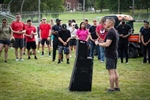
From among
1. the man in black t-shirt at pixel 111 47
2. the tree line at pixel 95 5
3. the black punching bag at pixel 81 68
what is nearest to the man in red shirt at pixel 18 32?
the black punching bag at pixel 81 68

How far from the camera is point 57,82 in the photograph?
1024 cm

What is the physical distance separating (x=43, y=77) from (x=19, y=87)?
1.78 meters

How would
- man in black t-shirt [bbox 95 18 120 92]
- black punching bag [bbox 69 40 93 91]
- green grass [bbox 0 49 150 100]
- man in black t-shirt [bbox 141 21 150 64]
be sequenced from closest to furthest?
green grass [bbox 0 49 150 100]
man in black t-shirt [bbox 95 18 120 92]
black punching bag [bbox 69 40 93 91]
man in black t-shirt [bbox 141 21 150 64]

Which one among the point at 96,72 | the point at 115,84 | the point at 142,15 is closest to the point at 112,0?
the point at 142,15

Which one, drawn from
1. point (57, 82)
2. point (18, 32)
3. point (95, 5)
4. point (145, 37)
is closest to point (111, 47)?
point (57, 82)

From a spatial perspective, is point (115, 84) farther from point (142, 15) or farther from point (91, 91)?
point (142, 15)

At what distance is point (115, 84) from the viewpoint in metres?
9.14

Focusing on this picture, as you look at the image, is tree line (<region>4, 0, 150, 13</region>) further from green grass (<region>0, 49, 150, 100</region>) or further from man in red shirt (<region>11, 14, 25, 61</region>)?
green grass (<region>0, 49, 150, 100</region>)

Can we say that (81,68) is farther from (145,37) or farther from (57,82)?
(145,37)

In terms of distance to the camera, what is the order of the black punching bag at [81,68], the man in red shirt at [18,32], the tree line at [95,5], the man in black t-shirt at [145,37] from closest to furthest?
1. the black punching bag at [81,68]
2. the man in red shirt at [18,32]
3. the man in black t-shirt at [145,37]
4. the tree line at [95,5]

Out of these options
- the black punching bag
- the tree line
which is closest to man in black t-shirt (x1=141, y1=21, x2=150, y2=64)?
the black punching bag

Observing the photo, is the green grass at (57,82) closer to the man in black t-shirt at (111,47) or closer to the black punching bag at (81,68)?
the black punching bag at (81,68)

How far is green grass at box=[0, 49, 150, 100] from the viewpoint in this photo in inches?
332

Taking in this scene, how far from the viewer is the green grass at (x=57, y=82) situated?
8.45m
